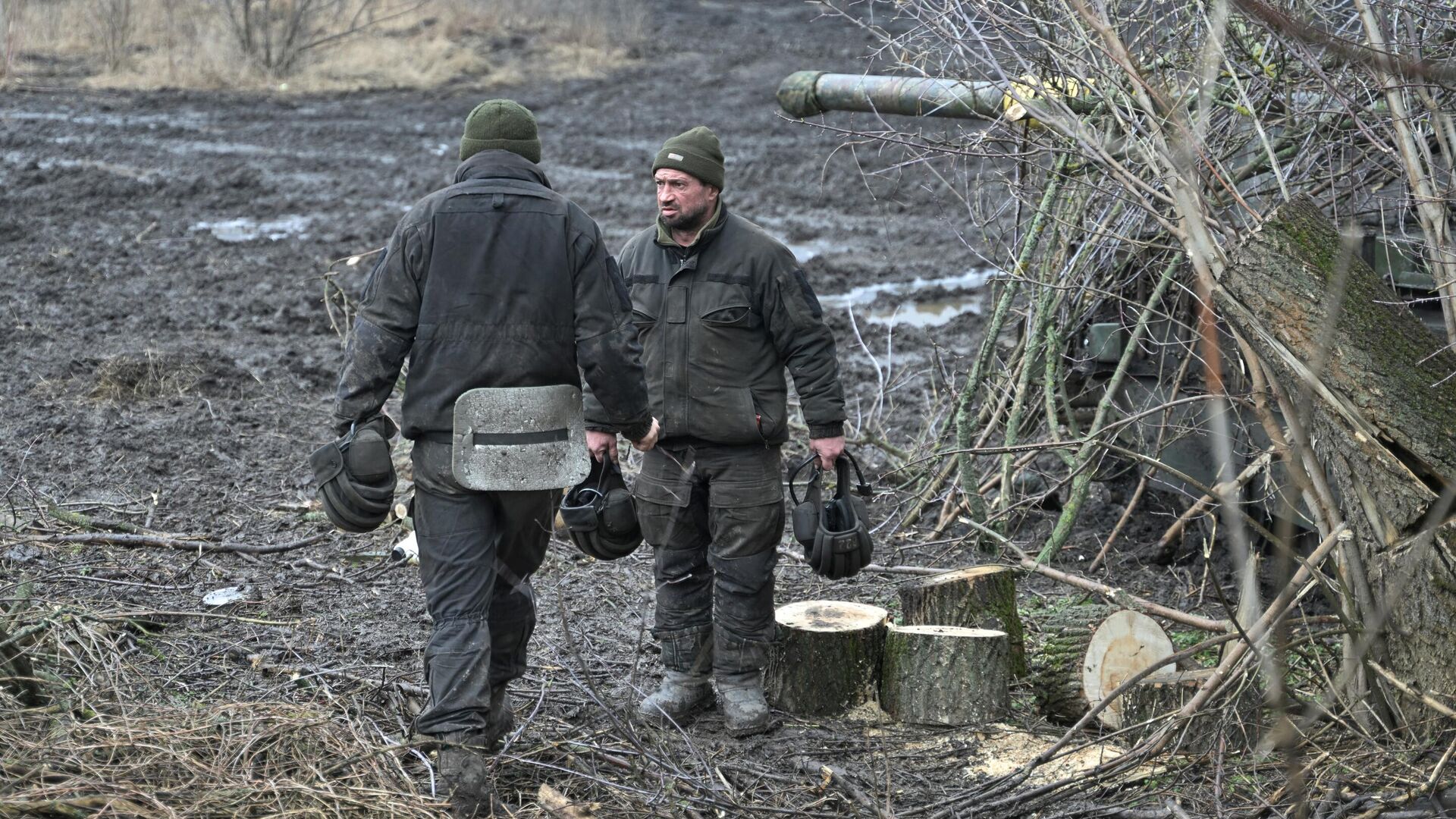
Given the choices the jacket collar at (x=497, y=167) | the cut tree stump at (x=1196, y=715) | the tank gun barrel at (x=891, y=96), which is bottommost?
the cut tree stump at (x=1196, y=715)

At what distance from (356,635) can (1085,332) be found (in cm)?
376

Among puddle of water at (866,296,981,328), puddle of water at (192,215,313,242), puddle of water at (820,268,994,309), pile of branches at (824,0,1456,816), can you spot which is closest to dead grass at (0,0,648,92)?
puddle of water at (192,215,313,242)

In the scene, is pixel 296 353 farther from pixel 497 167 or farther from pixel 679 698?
pixel 497 167

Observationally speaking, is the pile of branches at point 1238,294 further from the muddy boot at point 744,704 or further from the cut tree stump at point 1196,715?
the muddy boot at point 744,704

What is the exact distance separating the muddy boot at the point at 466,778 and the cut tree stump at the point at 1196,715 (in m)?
1.85

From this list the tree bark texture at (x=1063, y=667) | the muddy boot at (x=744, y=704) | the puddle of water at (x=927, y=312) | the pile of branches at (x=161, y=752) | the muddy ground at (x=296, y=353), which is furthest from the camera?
the puddle of water at (x=927, y=312)

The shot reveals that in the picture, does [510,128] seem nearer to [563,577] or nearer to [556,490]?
[556,490]

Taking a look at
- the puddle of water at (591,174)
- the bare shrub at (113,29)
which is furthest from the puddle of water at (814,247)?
the bare shrub at (113,29)

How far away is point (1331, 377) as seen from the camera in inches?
151

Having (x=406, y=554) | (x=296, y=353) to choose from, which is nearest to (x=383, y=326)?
(x=406, y=554)

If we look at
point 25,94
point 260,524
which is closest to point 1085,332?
point 260,524

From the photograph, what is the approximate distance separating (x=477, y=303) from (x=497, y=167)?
43cm

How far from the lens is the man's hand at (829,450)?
486cm

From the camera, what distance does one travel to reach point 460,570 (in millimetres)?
4008
